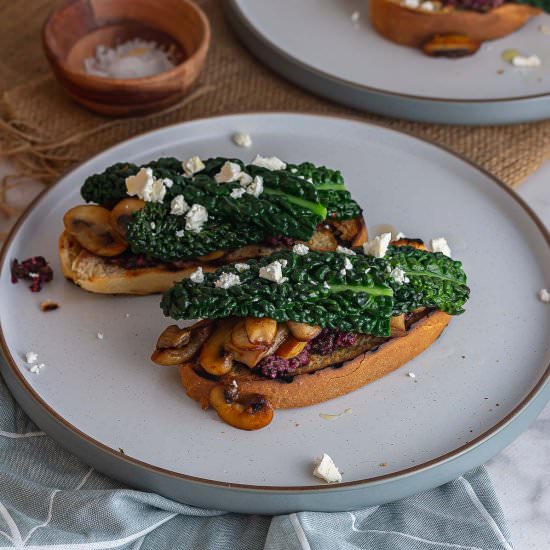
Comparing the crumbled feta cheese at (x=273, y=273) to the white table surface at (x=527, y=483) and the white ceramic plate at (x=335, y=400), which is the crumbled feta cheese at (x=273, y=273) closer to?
the white ceramic plate at (x=335, y=400)

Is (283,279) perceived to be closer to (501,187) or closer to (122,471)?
(122,471)

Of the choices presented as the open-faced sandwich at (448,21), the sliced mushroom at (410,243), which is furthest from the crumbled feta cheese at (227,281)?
the open-faced sandwich at (448,21)

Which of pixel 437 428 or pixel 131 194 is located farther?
pixel 131 194

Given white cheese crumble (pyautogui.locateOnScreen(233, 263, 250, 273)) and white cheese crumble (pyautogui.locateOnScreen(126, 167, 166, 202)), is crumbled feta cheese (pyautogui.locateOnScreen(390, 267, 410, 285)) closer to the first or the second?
white cheese crumble (pyautogui.locateOnScreen(233, 263, 250, 273))

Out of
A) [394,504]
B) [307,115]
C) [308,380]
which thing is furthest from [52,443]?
[307,115]

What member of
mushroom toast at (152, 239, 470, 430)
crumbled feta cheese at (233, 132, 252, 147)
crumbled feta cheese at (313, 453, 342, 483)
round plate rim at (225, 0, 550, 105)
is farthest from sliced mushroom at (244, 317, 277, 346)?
round plate rim at (225, 0, 550, 105)

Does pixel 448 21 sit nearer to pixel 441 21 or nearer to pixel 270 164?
pixel 441 21
